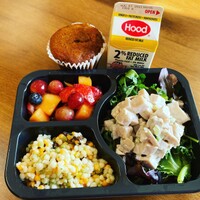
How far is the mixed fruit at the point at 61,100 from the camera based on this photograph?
117cm

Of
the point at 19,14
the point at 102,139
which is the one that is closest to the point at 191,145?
the point at 102,139

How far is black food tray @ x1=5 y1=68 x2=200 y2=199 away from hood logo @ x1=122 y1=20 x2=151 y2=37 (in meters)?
0.17

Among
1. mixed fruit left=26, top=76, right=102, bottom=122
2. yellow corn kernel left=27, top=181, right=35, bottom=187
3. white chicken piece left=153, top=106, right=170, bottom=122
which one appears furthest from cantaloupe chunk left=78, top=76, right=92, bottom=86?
yellow corn kernel left=27, top=181, right=35, bottom=187

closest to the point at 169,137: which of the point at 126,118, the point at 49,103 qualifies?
the point at 126,118

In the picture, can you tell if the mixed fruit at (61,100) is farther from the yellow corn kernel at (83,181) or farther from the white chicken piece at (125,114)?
the yellow corn kernel at (83,181)

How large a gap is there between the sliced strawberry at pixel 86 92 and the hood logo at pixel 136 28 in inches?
10.9

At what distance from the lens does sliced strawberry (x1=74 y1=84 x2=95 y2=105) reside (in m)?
1.19

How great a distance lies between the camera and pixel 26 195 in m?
0.94

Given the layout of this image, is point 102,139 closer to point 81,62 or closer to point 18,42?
point 81,62

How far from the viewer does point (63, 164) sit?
3.32 feet

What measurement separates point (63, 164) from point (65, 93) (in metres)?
0.32

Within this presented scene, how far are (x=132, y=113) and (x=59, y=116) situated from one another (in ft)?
0.94

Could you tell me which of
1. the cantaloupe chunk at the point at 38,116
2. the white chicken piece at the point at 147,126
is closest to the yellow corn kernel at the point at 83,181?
the white chicken piece at the point at 147,126

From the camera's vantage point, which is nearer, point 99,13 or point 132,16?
point 132,16
